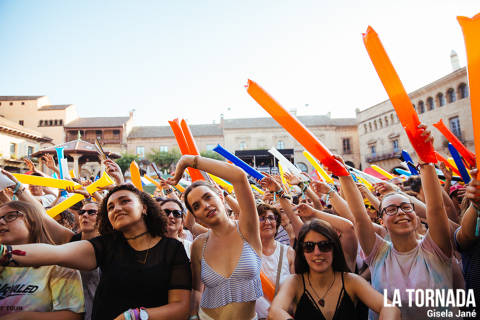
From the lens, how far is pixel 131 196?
2176 millimetres

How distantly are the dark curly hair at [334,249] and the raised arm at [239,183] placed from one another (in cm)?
32

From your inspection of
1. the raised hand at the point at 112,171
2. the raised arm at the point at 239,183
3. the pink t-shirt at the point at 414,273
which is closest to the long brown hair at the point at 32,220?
the raised hand at the point at 112,171

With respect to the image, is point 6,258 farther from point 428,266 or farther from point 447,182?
point 447,182

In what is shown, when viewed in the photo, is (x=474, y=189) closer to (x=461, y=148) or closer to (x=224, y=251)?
(x=224, y=251)

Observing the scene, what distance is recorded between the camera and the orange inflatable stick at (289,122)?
2.27 metres

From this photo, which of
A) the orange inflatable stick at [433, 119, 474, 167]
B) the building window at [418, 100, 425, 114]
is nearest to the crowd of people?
the orange inflatable stick at [433, 119, 474, 167]

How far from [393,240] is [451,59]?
36311 mm

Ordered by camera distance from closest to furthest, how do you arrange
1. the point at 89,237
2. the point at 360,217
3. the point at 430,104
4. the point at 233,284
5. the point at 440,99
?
the point at 233,284 < the point at 360,217 < the point at 89,237 < the point at 440,99 < the point at 430,104

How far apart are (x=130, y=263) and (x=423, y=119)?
112ft

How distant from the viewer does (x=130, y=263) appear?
190cm

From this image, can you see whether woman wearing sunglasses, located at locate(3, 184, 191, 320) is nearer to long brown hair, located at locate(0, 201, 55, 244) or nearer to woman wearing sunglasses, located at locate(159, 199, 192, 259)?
long brown hair, located at locate(0, 201, 55, 244)

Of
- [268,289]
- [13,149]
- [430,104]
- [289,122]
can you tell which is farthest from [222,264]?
[13,149]

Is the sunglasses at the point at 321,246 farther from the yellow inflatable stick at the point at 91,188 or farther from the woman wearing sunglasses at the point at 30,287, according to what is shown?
the yellow inflatable stick at the point at 91,188

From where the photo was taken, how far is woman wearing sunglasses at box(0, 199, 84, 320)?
192 centimetres
